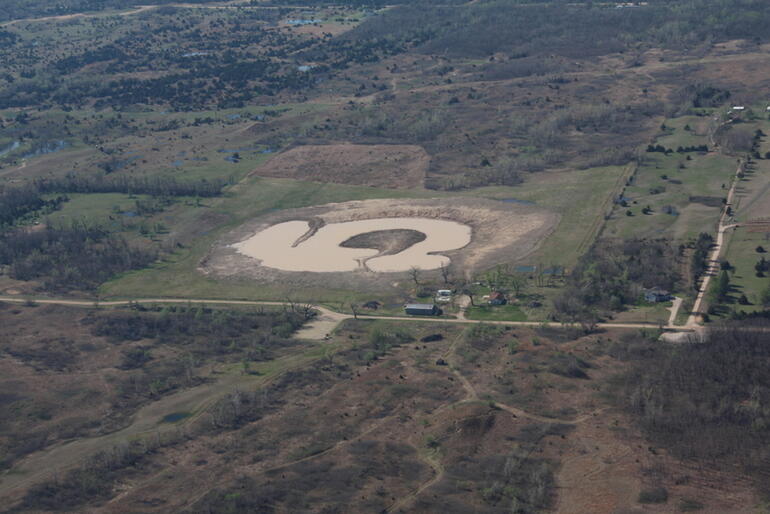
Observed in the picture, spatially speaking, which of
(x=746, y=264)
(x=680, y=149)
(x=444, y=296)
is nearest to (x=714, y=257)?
(x=746, y=264)

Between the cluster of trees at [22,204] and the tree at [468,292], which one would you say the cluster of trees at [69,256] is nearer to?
the cluster of trees at [22,204]

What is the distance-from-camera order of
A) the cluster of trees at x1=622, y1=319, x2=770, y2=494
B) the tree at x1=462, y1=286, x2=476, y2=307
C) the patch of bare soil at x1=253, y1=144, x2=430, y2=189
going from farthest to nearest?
1. the patch of bare soil at x1=253, y1=144, x2=430, y2=189
2. the tree at x1=462, y1=286, x2=476, y2=307
3. the cluster of trees at x1=622, y1=319, x2=770, y2=494

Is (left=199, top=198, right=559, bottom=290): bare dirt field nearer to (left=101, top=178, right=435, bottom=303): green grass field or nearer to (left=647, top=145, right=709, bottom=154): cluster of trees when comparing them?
(left=101, top=178, right=435, bottom=303): green grass field

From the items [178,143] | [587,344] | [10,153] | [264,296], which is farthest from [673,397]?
[10,153]

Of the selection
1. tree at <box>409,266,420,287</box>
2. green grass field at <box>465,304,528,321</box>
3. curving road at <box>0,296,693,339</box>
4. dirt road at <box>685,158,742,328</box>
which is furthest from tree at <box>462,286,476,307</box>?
dirt road at <box>685,158,742,328</box>

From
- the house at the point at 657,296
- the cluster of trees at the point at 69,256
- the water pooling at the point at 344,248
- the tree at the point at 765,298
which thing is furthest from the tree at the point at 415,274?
the tree at the point at 765,298

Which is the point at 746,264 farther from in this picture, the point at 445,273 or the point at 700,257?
the point at 445,273

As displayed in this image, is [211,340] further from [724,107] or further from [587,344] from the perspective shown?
[724,107]
